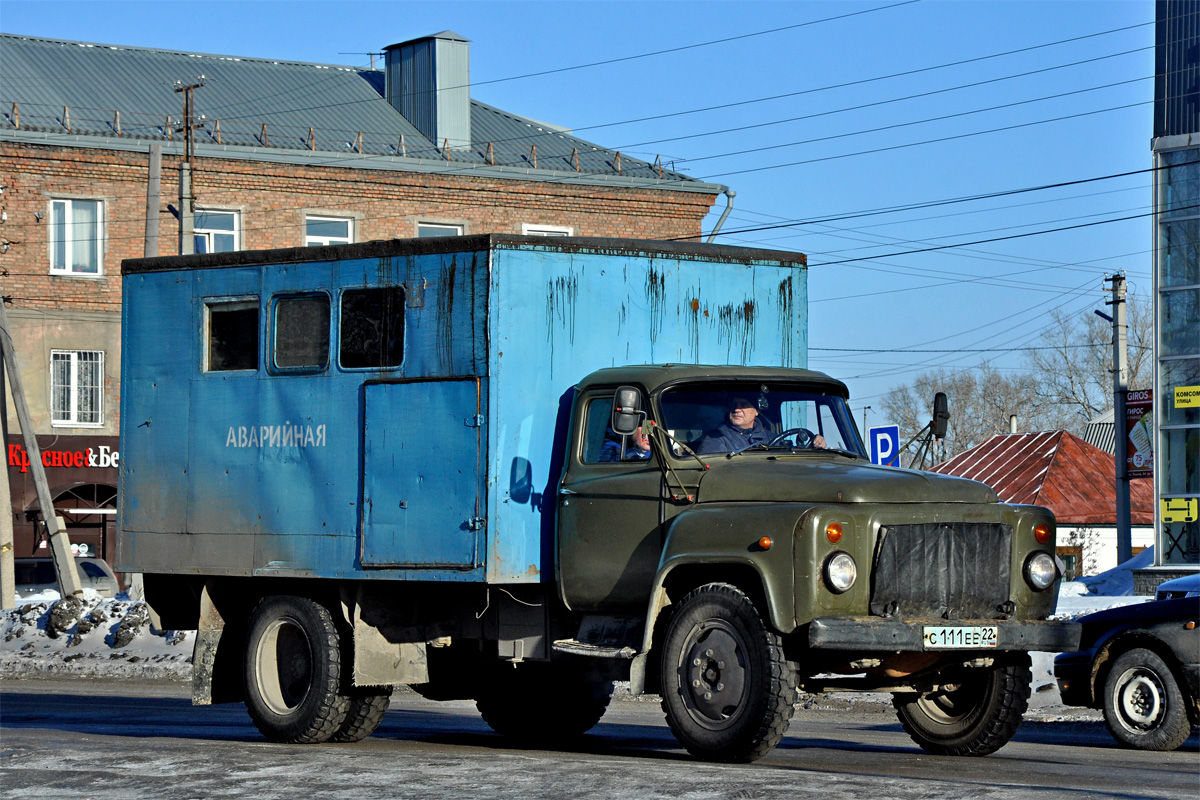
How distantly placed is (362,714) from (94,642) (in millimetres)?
11678

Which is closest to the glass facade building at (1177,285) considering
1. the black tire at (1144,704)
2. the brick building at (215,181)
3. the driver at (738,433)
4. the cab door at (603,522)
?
the brick building at (215,181)

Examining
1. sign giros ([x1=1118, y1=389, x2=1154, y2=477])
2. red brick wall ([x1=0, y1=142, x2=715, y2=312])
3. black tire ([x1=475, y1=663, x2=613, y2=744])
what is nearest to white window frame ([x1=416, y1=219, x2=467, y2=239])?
red brick wall ([x1=0, y1=142, x2=715, y2=312])

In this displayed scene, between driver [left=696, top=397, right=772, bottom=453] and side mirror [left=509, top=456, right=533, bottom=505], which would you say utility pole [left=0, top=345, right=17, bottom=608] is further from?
driver [left=696, top=397, right=772, bottom=453]

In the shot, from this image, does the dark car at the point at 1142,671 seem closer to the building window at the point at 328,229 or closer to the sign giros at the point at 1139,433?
the sign giros at the point at 1139,433

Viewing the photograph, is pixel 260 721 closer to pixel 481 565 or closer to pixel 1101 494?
pixel 481 565

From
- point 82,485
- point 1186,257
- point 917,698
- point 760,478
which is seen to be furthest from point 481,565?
point 82,485

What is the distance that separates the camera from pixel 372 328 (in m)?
11.4

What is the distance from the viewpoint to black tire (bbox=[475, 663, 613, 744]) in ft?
41.1

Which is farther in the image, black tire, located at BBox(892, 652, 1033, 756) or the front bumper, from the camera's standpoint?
black tire, located at BBox(892, 652, 1033, 756)

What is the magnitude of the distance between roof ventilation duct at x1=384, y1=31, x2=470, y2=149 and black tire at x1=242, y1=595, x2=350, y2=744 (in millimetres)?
35878

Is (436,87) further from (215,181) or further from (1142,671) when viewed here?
(1142,671)

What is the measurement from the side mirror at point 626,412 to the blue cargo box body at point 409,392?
90cm

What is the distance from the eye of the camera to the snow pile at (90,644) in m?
21.3

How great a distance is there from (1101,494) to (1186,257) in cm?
3495
